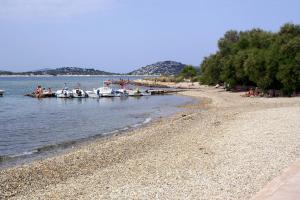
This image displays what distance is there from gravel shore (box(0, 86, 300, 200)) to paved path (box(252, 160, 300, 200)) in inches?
16.3

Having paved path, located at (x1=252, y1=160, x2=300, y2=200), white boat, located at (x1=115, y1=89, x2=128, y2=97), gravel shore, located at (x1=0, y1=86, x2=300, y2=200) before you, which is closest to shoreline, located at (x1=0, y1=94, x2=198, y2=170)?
gravel shore, located at (x1=0, y1=86, x2=300, y2=200)

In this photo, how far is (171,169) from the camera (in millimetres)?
14695

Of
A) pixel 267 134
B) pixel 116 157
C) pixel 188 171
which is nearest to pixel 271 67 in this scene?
pixel 267 134

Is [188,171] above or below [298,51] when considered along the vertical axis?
below

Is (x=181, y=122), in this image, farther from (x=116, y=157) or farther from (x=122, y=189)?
(x=122, y=189)

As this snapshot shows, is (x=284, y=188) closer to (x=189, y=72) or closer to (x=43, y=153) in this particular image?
(x=43, y=153)

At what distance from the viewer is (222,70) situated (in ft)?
261

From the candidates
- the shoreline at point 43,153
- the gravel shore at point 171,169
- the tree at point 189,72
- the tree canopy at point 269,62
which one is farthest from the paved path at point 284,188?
the tree at point 189,72

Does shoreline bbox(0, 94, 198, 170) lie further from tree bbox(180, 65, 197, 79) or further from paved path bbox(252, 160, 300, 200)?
tree bbox(180, 65, 197, 79)

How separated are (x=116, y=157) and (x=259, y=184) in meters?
9.39

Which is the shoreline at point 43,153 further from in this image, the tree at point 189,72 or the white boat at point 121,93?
the tree at point 189,72

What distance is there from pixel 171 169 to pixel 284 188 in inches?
199

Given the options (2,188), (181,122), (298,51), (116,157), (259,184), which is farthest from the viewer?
(298,51)

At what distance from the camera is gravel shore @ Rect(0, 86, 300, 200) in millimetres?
11844
